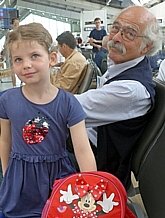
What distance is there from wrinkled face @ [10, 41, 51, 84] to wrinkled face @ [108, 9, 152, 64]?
0.45 m

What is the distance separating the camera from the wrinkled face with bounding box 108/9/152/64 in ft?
4.91

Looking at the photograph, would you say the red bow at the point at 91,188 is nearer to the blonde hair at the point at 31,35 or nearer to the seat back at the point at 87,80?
the blonde hair at the point at 31,35

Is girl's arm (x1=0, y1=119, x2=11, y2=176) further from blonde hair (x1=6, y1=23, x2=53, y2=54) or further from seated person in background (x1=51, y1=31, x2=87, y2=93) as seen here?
seated person in background (x1=51, y1=31, x2=87, y2=93)

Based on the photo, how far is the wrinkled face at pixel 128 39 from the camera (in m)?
1.50

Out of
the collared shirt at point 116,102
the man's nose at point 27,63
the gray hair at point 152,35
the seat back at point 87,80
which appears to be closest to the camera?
the man's nose at point 27,63

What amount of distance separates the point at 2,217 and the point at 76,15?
19239 millimetres

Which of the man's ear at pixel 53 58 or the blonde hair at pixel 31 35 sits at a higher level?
the blonde hair at pixel 31 35

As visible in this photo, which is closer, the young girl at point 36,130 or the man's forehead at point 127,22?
the young girl at point 36,130

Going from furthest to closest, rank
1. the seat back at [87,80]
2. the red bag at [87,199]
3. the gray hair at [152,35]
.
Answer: the seat back at [87,80] < the gray hair at [152,35] < the red bag at [87,199]

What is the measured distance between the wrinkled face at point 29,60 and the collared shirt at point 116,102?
0.29m

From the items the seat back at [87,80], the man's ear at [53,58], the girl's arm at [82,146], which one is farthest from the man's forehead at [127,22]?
the seat back at [87,80]

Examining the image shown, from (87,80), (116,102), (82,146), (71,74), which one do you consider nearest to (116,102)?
(116,102)

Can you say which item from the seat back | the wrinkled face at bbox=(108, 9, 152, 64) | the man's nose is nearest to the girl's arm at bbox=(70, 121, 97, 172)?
the man's nose

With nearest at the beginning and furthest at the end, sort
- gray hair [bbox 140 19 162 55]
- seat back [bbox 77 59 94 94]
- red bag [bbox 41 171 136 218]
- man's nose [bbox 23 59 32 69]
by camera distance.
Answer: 1. red bag [bbox 41 171 136 218]
2. man's nose [bbox 23 59 32 69]
3. gray hair [bbox 140 19 162 55]
4. seat back [bbox 77 59 94 94]
